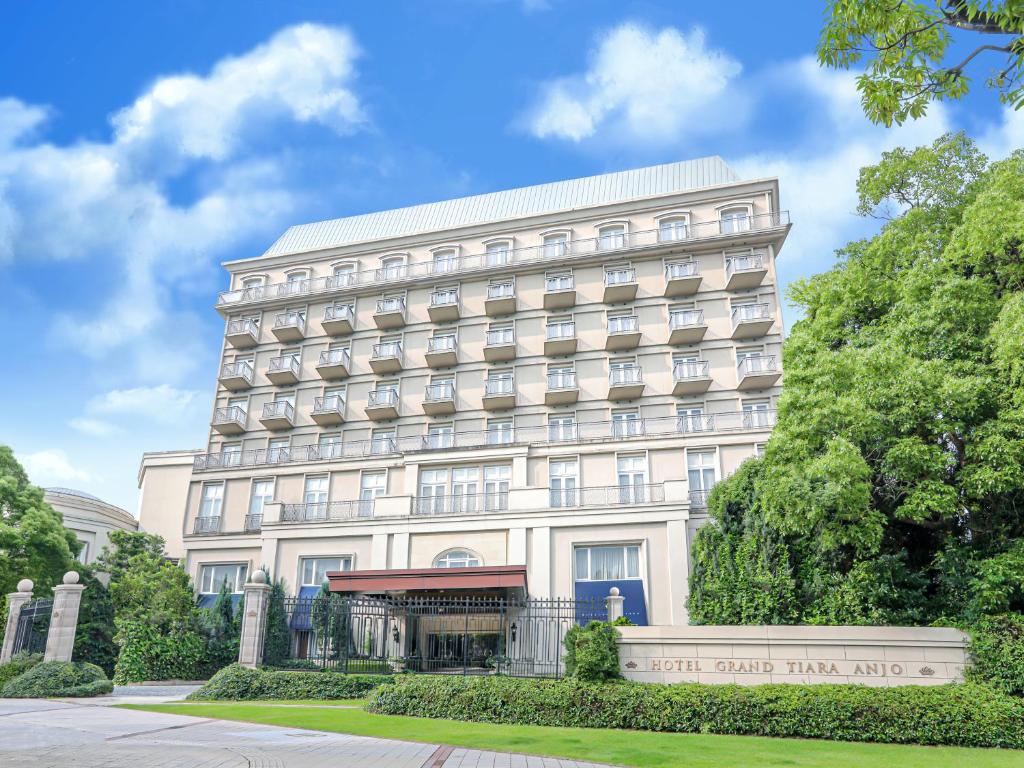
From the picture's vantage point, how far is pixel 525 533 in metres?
29.2

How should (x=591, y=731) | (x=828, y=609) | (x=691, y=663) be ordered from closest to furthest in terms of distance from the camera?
(x=591, y=731), (x=691, y=663), (x=828, y=609)

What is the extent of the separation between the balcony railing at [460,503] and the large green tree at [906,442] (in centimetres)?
1362

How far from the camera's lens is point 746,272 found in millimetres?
36188

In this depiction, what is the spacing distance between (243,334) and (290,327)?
3.07m

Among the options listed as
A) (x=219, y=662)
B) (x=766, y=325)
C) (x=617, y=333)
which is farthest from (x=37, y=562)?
(x=766, y=325)

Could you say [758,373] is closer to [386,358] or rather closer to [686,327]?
[686,327]

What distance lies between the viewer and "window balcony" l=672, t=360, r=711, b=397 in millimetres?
34938

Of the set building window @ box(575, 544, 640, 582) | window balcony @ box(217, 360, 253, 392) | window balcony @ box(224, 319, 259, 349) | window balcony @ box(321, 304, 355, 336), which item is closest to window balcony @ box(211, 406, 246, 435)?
window balcony @ box(217, 360, 253, 392)

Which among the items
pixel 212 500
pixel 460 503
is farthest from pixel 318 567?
pixel 212 500

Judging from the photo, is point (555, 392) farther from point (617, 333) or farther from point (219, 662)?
point (219, 662)

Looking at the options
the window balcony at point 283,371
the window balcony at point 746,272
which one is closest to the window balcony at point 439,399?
the window balcony at point 283,371

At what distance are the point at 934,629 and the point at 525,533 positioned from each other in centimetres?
1677

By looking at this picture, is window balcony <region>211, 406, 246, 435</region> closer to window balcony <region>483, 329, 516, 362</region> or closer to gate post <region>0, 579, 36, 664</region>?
window balcony <region>483, 329, 516, 362</region>

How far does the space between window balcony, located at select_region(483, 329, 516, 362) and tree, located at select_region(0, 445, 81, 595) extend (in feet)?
67.9
